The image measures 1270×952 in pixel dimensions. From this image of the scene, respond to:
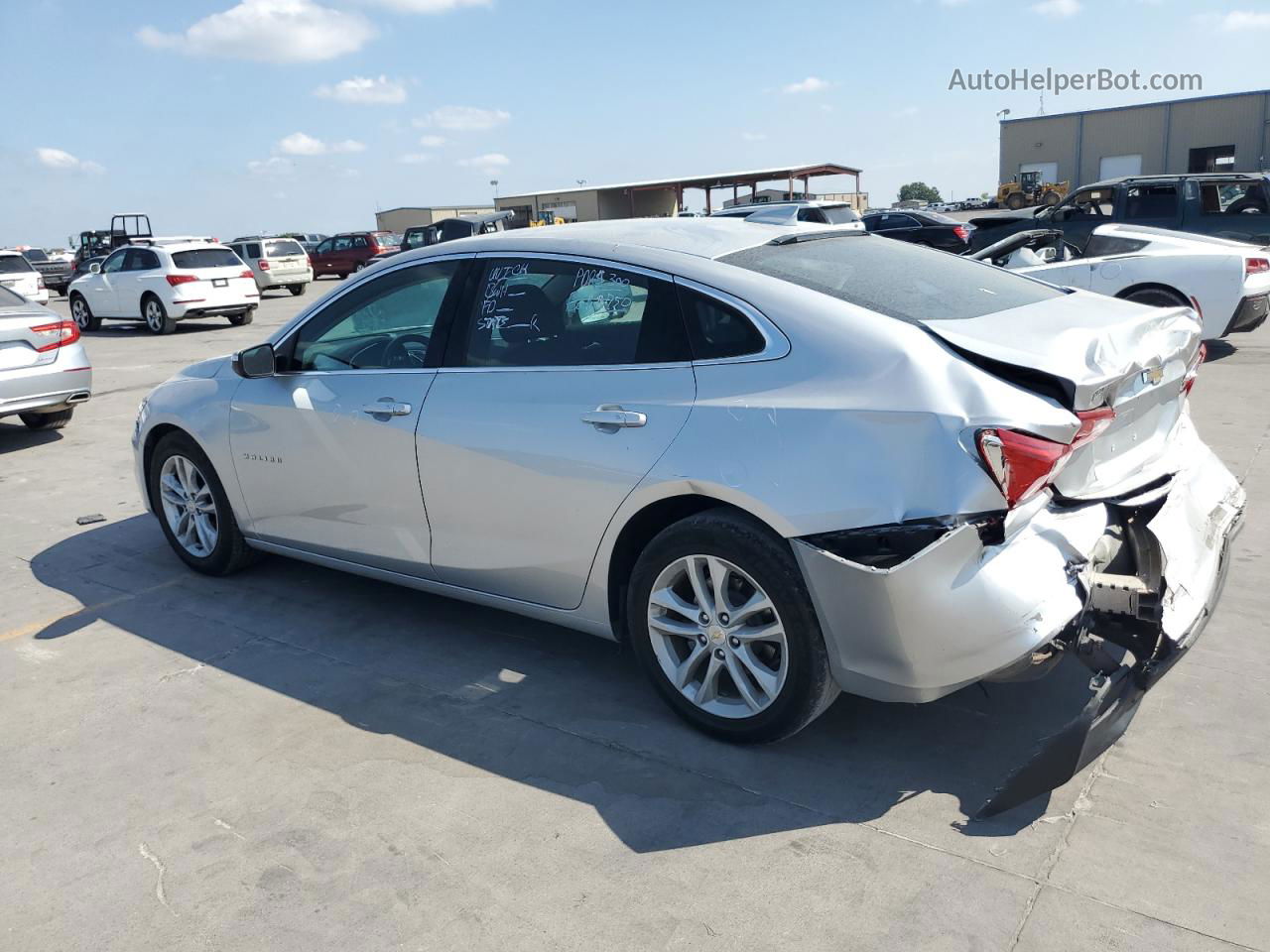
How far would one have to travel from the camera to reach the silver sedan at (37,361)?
27.3 ft

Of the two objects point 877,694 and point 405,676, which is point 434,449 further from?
point 877,694

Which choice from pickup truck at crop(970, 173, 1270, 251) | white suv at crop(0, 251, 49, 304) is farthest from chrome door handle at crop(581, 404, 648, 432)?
white suv at crop(0, 251, 49, 304)

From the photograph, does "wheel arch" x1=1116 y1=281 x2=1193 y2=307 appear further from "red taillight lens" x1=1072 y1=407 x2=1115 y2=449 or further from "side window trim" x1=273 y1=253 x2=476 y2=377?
"side window trim" x1=273 y1=253 x2=476 y2=377

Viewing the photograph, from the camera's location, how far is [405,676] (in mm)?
4031

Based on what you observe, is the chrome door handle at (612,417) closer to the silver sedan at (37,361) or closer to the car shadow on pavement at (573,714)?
the car shadow on pavement at (573,714)

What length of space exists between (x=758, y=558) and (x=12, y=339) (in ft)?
25.2

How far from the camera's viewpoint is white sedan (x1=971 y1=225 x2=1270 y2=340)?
9.63 m

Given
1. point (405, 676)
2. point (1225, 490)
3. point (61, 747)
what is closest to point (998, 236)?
point (1225, 490)

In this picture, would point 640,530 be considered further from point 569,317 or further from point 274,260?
point 274,260

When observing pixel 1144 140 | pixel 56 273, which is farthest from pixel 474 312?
pixel 1144 140

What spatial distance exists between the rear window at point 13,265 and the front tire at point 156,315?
6960mm

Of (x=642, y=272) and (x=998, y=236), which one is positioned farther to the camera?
(x=998, y=236)

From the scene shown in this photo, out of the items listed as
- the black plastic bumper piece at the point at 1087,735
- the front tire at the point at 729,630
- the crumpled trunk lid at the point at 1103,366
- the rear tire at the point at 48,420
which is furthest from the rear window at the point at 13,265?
the black plastic bumper piece at the point at 1087,735

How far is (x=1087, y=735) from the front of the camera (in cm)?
278
